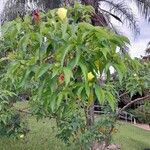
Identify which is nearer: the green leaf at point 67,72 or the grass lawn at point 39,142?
the green leaf at point 67,72

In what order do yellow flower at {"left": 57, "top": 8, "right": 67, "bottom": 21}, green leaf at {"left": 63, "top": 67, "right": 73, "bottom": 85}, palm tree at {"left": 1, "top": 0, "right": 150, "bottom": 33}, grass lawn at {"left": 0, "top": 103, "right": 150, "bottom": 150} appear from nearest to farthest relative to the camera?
green leaf at {"left": 63, "top": 67, "right": 73, "bottom": 85} → yellow flower at {"left": 57, "top": 8, "right": 67, "bottom": 21} → grass lawn at {"left": 0, "top": 103, "right": 150, "bottom": 150} → palm tree at {"left": 1, "top": 0, "right": 150, "bottom": 33}

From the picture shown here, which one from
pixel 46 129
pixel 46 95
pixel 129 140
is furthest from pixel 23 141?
pixel 46 95

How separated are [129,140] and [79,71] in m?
12.0

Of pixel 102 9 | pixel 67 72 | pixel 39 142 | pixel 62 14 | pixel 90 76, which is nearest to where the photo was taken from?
pixel 67 72

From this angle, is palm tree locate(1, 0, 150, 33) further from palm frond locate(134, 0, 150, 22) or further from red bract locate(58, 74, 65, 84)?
red bract locate(58, 74, 65, 84)

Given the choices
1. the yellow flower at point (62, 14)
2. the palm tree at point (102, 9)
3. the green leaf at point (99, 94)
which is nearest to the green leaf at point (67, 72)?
the green leaf at point (99, 94)

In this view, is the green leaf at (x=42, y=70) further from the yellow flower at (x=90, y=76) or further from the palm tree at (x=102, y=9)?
the palm tree at (x=102, y=9)

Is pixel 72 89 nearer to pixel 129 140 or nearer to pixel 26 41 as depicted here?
pixel 26 41

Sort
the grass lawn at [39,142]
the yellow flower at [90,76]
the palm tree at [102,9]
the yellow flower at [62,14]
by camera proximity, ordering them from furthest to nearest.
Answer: the palm tree at [102,9] < the grass lawn at [39,142] < the yellow flower at [62,14] < the yellow flower at [90,76]

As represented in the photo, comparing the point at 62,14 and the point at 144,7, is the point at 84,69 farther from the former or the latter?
the point at 144,7

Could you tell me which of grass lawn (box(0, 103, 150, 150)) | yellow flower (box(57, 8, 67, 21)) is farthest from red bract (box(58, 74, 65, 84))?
grass lawn (box(0, 103, 150, 150))

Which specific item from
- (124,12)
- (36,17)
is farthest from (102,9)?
(36,17)

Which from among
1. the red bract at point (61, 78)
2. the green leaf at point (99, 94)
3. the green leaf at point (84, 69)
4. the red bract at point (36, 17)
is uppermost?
the red bract at point (36, 17)

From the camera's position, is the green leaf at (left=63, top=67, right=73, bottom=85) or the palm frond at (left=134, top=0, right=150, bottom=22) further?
the palm frond at (left=134, top=0, right=150, bottom=22)
